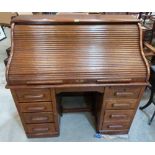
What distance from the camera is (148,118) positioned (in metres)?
2.04

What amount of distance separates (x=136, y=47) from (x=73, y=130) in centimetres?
114

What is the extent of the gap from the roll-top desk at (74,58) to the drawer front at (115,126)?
0.39 meters

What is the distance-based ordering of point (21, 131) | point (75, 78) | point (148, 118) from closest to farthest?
point (75, 78), point (21, 131), point (148, 118)

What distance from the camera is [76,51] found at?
53.8 inches

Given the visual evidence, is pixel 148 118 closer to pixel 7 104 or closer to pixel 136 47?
pixel 136 47

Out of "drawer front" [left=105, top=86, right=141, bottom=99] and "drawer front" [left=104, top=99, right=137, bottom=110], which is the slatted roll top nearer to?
"drawer front" [left=105, top=86, right=141, bottom=99]

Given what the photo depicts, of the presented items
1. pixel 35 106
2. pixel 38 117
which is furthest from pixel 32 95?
pixel 38 117

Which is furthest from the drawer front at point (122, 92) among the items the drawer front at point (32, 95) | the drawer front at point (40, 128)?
the drawer front at point (40, 128)

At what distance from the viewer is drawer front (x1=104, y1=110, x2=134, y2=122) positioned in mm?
1589

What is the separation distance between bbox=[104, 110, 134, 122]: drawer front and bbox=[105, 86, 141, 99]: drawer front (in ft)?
0.68

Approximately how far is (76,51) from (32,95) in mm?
526

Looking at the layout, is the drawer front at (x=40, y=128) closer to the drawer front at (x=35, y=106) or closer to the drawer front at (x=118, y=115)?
the drawer front at (x=35, y=106)

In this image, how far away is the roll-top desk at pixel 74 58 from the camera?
1.30 m
